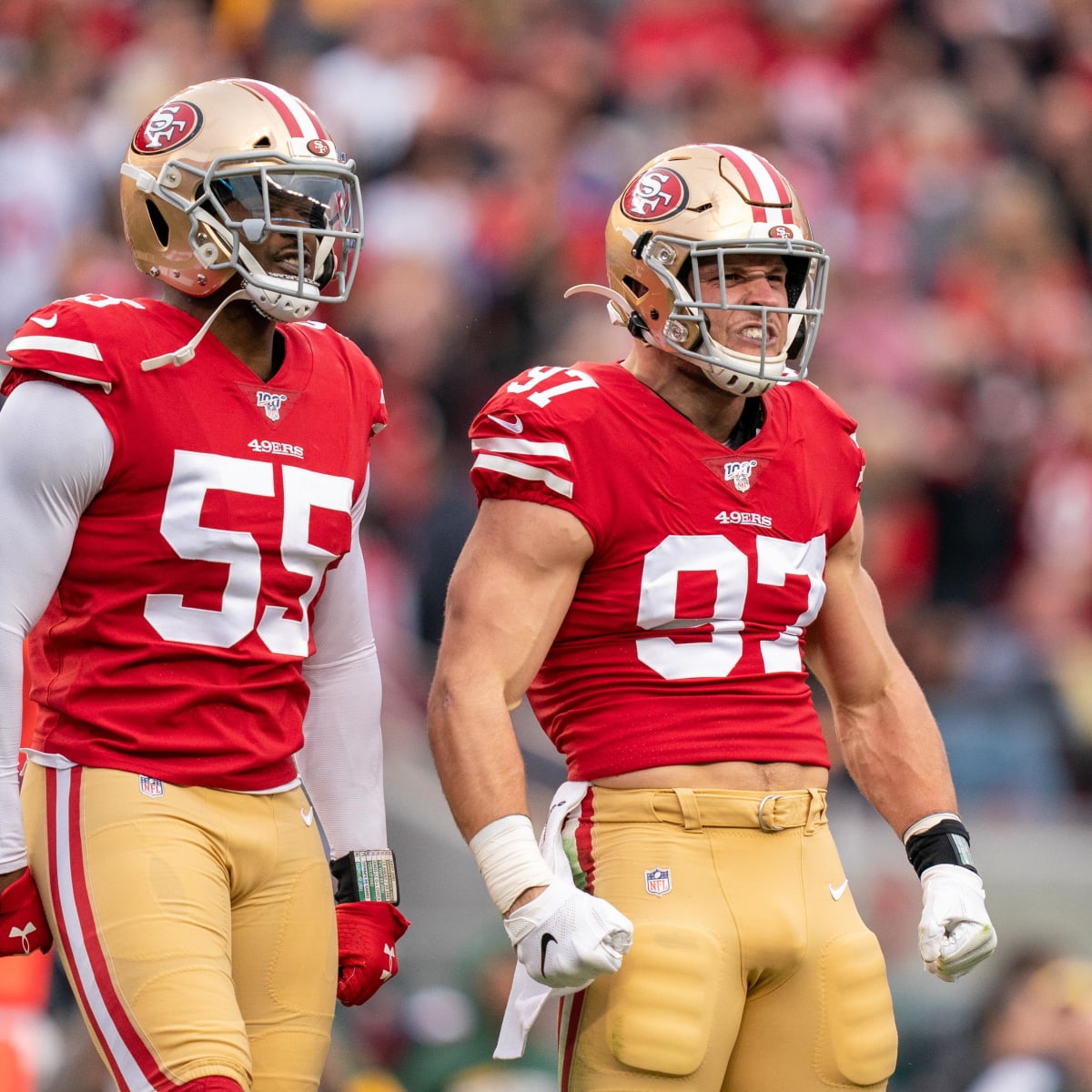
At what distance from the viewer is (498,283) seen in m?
7.59

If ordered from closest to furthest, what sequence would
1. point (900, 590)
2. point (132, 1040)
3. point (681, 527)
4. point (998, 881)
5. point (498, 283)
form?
point (132, 1040)
point (681, 527)
point (998, 881)
point (900, 590)
point (498, 283)

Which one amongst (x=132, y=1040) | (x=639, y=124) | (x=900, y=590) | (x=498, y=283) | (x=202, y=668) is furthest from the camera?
(x=639, y=124)

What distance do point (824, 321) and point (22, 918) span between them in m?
5.50

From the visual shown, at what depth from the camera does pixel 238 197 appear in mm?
3074

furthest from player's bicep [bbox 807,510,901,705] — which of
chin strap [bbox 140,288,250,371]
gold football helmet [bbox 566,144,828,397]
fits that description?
chin strap [bbox 140,288,250,371]

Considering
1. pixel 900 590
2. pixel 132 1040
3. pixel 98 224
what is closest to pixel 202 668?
pixel 132 1040

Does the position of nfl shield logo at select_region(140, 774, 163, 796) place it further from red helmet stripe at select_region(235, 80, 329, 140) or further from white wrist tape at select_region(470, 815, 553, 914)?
red helmet stripe at select_region(235, 80, 329, 140)

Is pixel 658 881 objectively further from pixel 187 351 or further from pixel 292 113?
pixel 292 113

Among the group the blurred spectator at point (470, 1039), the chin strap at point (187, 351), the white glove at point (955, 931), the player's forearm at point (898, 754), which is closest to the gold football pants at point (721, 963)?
the white glove at point (955, 931)

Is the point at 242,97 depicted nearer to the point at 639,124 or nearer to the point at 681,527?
the point at 681,527

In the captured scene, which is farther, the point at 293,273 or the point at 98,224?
the point at 98,224

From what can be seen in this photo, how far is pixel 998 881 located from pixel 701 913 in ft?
8.18

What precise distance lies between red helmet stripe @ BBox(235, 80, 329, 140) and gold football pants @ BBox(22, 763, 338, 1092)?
1070 millimetres

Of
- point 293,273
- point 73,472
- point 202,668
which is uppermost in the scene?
point 293,273
